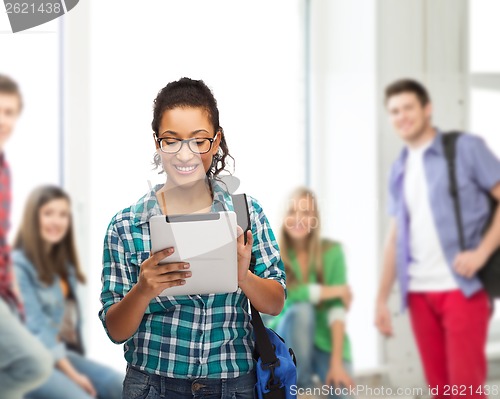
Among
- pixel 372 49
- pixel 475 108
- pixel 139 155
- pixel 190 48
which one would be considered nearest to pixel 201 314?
pixel 139 155

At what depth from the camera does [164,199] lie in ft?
3.61

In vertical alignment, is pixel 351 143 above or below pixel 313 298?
above

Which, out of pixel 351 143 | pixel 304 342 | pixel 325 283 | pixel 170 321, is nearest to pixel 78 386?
pixel 304 342

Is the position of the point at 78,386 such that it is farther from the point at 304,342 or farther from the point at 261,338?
the point at 261,338

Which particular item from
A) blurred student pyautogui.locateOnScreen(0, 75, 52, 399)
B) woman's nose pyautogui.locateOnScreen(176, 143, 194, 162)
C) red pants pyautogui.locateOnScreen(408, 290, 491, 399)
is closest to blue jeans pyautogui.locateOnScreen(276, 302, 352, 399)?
red pants pyautogui.locateOnScreen(408, 290, 491, 399)

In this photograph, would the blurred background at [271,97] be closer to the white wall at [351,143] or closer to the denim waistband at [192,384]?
the white wall at [351,143]

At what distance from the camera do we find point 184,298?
1.09m

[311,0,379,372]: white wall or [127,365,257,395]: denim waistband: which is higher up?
[311,0,379,372]: white wall

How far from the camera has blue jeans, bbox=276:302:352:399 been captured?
2621 millimetres

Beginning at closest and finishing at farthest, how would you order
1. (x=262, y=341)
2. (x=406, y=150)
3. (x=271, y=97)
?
(x=262, y=341), (x=271, y=97), (x=406, y=150)

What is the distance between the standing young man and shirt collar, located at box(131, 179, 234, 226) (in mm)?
1722

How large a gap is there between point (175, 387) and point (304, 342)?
1.64 metres

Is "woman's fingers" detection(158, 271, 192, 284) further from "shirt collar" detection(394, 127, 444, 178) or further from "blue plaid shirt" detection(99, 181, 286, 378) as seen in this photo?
"shirt collar" detection(394, 127, 444, 178)

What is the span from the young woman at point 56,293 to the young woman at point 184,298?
1.36 meters
